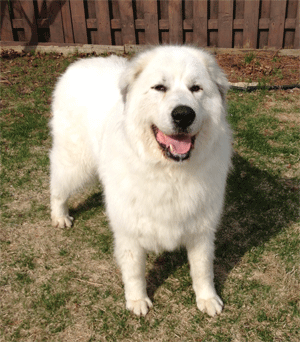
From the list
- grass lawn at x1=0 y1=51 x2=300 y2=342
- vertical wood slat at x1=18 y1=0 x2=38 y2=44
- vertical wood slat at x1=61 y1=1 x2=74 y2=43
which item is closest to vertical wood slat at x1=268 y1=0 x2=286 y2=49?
grass lawn at x1=0 y1=51 x2=300 y2=342

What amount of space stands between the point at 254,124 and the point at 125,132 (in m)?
3.20

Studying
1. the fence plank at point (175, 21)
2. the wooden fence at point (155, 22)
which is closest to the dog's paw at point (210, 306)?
the fence plank at point (175, 21)

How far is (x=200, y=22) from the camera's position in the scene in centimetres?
657

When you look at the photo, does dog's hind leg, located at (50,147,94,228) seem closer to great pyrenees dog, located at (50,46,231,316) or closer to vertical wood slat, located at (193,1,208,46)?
great pyrenees dog, located at (50,46,231,316)

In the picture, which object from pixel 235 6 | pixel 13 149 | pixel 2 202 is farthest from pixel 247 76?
pixel 2 202

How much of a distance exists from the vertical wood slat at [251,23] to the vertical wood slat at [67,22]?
126 inches

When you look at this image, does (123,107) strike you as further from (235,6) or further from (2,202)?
(235,6)

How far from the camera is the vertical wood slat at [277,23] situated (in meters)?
6.24

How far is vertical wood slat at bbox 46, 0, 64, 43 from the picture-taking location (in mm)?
6961

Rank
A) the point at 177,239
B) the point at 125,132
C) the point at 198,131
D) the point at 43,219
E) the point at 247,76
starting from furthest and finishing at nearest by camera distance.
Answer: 1. the point at 247,76
2. the point at 43,219
3. the point at 177,239
4. the point at 125,132
5. the point at 198,131

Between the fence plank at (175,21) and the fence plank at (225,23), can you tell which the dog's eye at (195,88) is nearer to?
the fence plank at (175,21)

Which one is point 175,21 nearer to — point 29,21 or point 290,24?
point 290,24

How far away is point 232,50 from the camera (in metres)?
6.64

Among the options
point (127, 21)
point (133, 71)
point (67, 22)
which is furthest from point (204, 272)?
point (67, 22)
